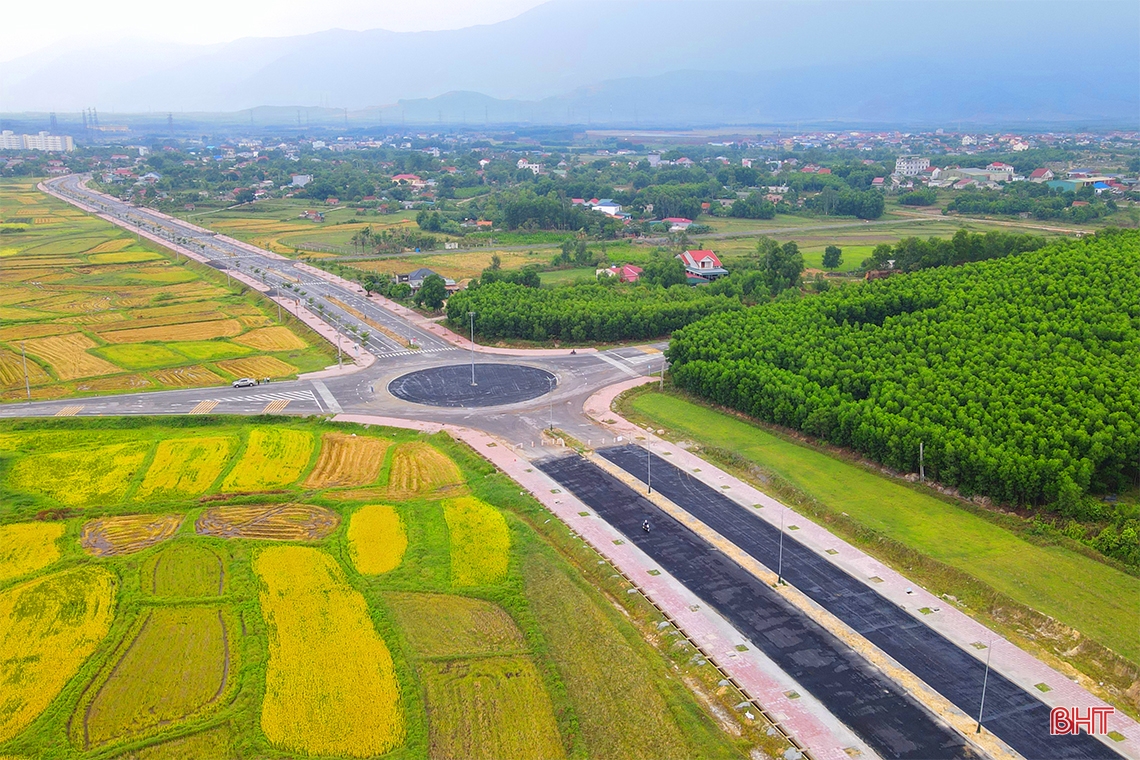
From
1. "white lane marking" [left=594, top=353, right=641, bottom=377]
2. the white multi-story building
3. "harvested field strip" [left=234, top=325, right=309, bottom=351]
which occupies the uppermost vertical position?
the white multi-story building

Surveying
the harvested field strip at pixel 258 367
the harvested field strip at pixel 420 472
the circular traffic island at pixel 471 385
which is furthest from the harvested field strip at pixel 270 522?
the harvested field strip at pixel 258 367

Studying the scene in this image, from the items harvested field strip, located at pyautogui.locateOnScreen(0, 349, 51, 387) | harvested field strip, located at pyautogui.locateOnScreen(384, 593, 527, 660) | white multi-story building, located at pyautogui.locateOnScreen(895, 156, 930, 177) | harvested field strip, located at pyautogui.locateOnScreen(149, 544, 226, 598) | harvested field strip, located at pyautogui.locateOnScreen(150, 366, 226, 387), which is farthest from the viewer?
white multi-story building, located at pyautogui.locateOnScreen(895, 156, 930, 177)

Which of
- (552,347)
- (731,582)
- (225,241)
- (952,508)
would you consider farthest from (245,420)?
(225,241)

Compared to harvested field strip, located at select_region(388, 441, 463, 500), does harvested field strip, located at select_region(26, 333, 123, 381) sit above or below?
above

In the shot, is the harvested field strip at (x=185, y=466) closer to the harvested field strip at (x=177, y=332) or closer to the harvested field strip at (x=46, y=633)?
the harvested field strip at (x=46, y=633)

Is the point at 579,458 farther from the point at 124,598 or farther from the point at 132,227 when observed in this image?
the point at 132,227

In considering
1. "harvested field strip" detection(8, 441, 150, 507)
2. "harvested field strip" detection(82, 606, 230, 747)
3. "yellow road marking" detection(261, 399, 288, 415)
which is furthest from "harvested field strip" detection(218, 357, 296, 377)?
"harvested field strip" detection(82, 606, 230, 747)

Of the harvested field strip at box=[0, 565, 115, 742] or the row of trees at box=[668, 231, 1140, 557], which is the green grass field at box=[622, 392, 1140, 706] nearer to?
the row of trees at box=[668, 231, 1140, 557]
